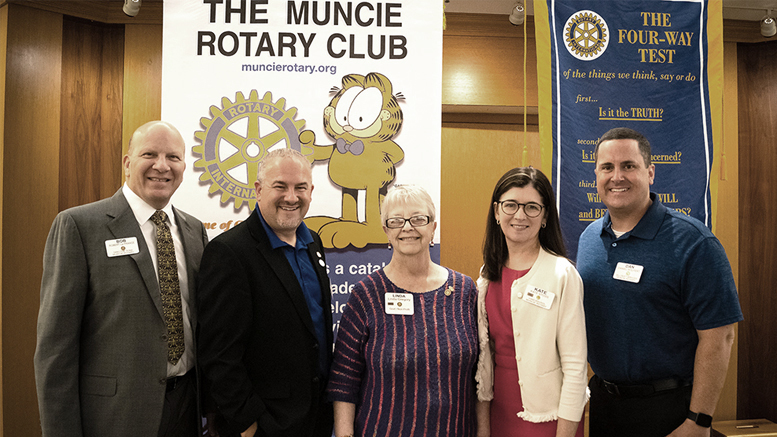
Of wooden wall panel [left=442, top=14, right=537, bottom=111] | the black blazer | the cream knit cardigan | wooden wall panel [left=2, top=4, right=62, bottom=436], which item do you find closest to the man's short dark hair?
the cream knit cardigan

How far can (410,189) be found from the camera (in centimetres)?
177

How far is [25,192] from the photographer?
3.38 meters

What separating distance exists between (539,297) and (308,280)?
2.98 feet

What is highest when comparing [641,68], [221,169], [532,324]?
[641,68]

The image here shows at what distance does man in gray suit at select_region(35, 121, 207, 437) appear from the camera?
165 cm

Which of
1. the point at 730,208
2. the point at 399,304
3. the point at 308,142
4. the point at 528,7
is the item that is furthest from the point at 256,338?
the point at 730,208

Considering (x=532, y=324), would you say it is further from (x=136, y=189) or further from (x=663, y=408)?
(x=136, y=189)

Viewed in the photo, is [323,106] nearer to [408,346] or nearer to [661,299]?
[408,346]

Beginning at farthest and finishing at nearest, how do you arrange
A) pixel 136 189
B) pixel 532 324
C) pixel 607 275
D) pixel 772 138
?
pixel 772 138, pixel 607 275, pixel 136 189, pixel 532 324

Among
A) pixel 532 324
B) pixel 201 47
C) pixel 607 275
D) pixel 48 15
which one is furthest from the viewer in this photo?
pixel 48 15

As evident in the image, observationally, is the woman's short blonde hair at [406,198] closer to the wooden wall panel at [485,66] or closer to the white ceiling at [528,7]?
the wooden wall panel at [485,66]

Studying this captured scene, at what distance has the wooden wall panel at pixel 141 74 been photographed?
363cm

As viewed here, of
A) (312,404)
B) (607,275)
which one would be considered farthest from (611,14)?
(312,404)

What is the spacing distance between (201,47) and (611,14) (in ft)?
8.33
